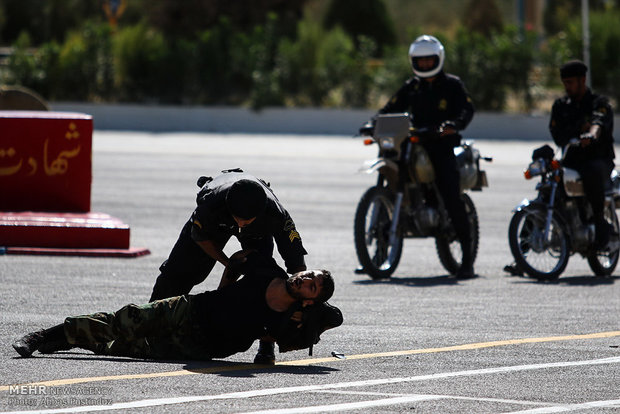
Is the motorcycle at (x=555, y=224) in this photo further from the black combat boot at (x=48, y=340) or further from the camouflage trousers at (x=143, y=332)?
the black combat boot at (x=48, y=340)

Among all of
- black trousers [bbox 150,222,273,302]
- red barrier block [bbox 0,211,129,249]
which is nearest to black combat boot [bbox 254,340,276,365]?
black trousers [bbox 150,222,273,302]

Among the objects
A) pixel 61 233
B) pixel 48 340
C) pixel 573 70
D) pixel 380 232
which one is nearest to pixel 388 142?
pixel 380 232

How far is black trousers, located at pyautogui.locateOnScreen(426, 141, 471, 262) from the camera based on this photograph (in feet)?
40.7

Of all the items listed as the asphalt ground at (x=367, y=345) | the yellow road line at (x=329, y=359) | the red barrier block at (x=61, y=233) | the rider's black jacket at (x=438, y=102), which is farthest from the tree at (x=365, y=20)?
the yellow road line at (x=329, y=359)

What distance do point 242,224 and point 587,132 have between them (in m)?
5.56

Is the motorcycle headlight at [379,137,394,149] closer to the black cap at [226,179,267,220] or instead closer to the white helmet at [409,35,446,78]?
the white helmet at [409,35,446,78]

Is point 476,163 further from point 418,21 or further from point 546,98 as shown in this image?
point 418,21

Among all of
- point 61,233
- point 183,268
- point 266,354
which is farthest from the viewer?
point 61,233

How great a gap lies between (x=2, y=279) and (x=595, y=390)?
5878 mm

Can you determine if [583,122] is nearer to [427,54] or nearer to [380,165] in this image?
[427,54]

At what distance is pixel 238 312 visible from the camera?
7.62m

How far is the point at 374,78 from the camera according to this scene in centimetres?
3497

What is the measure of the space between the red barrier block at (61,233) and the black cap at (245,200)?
620cm

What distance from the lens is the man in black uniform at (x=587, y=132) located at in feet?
40.2
